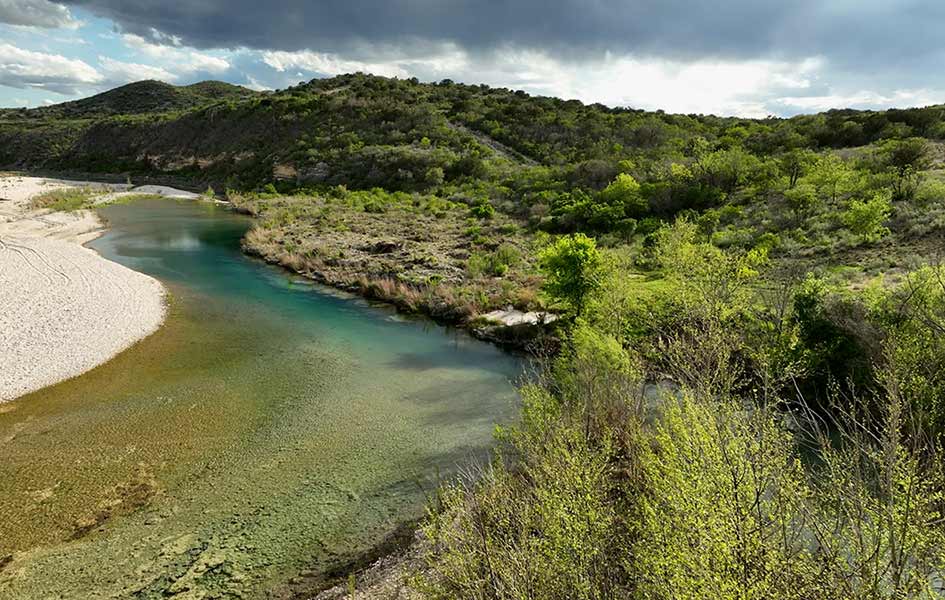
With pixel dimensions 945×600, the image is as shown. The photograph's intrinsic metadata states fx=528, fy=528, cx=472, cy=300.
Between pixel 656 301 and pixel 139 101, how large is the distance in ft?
602

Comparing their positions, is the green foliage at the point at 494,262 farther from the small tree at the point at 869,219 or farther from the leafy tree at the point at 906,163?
the leafy tree at the point at 906,163

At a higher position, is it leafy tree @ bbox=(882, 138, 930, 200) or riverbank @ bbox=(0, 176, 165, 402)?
leafy tree @ bbox=(882, 138, 930, 200)

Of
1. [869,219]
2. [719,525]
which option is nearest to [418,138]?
[869,219]

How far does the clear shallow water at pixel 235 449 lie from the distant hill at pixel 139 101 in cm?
15068

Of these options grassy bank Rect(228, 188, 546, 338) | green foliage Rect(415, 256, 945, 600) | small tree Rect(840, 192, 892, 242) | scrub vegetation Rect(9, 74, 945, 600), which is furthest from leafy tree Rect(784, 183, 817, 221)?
green foliage Rect(415, 256, 945, 600)

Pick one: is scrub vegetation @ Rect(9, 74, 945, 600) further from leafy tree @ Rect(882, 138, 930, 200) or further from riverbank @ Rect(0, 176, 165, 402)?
riverbank @ Rect(0, 176, 165, 402)

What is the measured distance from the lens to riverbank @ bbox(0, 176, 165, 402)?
69.8ft

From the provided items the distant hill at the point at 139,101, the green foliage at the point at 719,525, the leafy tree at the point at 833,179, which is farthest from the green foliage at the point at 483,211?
the distant hill at the point at 139,101

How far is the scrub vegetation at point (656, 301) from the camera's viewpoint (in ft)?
20.3

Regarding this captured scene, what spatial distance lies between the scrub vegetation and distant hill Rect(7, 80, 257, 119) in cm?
6206

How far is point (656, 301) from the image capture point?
839 inches

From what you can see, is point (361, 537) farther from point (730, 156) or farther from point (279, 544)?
point (730, 156)

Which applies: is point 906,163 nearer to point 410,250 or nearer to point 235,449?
point 410,250

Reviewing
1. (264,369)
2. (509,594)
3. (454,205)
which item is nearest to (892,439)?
(509,594)
